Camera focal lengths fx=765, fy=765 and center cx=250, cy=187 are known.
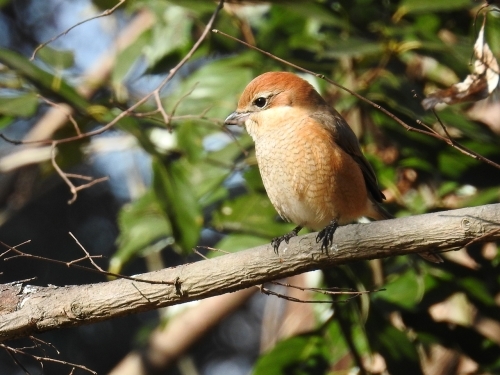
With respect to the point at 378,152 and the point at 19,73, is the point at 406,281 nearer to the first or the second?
the point at 378,152

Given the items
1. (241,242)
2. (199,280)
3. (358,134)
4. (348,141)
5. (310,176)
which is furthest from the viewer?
(358,134)

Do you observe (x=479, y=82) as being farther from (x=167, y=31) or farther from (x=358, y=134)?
(x=167, y=31)

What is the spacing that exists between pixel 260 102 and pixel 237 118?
0.14m

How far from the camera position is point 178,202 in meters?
3.63

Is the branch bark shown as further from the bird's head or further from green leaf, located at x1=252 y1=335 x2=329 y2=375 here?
green leaf, located at x1=252 y1=335 x2=329 y2=375

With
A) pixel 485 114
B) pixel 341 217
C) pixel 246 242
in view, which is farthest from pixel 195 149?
pixel 485 114

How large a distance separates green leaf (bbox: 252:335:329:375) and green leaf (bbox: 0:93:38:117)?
171cm

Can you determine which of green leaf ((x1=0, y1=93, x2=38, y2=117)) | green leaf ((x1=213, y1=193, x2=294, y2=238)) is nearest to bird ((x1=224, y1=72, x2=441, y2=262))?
green leaf ((x1=213, y1=193, x2=294, y2=238))

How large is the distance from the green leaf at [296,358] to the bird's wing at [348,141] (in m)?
0.81

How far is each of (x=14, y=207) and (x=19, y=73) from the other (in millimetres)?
1930

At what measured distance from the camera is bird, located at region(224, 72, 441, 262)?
341 cm

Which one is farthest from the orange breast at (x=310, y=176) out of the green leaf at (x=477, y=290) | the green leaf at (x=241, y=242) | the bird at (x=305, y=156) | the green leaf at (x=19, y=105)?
the green leaf at (x=19, y=105)

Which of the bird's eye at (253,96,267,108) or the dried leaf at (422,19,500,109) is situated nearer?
the dried leaf at (422,19,500,109)

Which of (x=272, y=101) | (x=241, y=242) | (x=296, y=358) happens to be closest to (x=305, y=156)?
(x=272, y=101)
